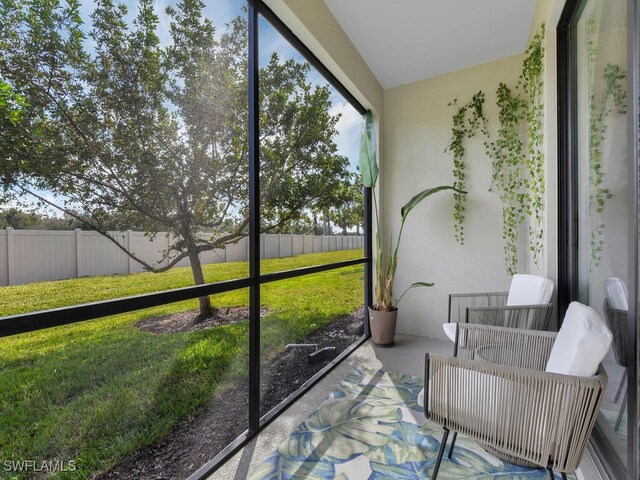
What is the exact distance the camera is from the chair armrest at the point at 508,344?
1.71 m

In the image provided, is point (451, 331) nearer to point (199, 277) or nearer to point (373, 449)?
point (373, 449)

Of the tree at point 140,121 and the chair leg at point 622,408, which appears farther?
the chair leg at point 622,408

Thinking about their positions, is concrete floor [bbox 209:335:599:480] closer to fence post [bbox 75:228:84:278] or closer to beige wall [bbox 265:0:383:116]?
fence post [bbox 75:228:84:278]

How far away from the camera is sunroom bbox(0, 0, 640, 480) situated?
1.09 m

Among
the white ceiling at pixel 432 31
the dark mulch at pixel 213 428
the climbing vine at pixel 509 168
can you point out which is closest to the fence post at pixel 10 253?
the dark mulch at pixel 213 428

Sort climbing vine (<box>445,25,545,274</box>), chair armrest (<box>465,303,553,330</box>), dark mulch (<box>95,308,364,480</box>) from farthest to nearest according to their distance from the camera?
1. climbing vine (<box>445,25,545,274</box>)
2. chair armrest (<box>465,303,553,330</box>)
3. dark mulch (<box>95,308,364,480</box>)

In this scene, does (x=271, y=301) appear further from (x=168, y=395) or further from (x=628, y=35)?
(x=628, y=35)

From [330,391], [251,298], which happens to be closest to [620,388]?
[330,391]

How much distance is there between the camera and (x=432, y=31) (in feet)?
9.39

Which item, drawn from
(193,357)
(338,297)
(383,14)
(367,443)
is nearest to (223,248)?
(193,357)

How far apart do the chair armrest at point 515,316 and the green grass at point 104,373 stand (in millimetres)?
1639

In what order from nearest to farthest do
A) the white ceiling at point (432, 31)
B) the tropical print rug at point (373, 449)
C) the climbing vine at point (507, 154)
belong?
the tropical print rug at point (373, 449)
the white ceiling at point (432, 31)
the climbing vine at point (507, 154)

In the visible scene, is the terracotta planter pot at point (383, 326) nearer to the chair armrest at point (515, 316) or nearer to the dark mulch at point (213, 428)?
the dark mulch at point (213, 428)

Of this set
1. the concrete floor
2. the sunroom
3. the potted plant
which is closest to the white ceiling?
the sunroom
